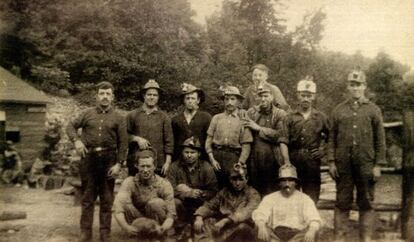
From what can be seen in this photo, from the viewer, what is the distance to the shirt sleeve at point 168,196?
4.20 m

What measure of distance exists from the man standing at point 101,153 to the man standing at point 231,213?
0.91 meters

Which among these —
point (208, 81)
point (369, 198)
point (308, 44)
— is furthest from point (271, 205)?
point (308, 44)

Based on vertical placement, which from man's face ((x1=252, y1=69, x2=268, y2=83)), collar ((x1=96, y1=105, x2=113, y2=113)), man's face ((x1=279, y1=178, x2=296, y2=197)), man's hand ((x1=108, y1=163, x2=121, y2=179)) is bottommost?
man's face ((x1=279, y1=178, x2=296, y2=197))

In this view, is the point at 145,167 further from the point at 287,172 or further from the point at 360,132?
the point at 360,132

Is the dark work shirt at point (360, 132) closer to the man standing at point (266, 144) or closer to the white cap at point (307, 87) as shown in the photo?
the white cap at point (307, 87)

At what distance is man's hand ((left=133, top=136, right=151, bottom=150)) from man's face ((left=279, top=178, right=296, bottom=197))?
1430mm

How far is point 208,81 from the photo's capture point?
11344 millimetres

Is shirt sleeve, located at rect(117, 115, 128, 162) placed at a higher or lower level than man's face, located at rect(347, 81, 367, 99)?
lower

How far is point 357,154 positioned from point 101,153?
8.13 ft

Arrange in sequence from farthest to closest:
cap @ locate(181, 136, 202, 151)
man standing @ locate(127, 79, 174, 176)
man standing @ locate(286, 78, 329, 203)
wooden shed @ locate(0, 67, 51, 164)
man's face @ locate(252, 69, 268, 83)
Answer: wooden shed @ locate(0, 67, 51, 164)
man's face @ locate(252, 69, 268, 83)
man standing @ locate(127, 79, 174, 176)
cap @ locate(181, 136, 202, 151)
man standing @ locate(286, 78, 329, 203)

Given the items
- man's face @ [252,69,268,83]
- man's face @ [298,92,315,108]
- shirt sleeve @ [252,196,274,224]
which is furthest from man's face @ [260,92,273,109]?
shirt sleeve @ [252,196,274,224]

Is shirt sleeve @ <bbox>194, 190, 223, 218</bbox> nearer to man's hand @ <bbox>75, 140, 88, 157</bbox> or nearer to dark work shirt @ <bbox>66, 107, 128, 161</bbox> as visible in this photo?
dark work shirt @ <bbox>66, 107, 128, 161</bbox>

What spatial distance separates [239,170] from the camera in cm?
450

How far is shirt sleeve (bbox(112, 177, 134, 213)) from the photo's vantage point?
164 inches
